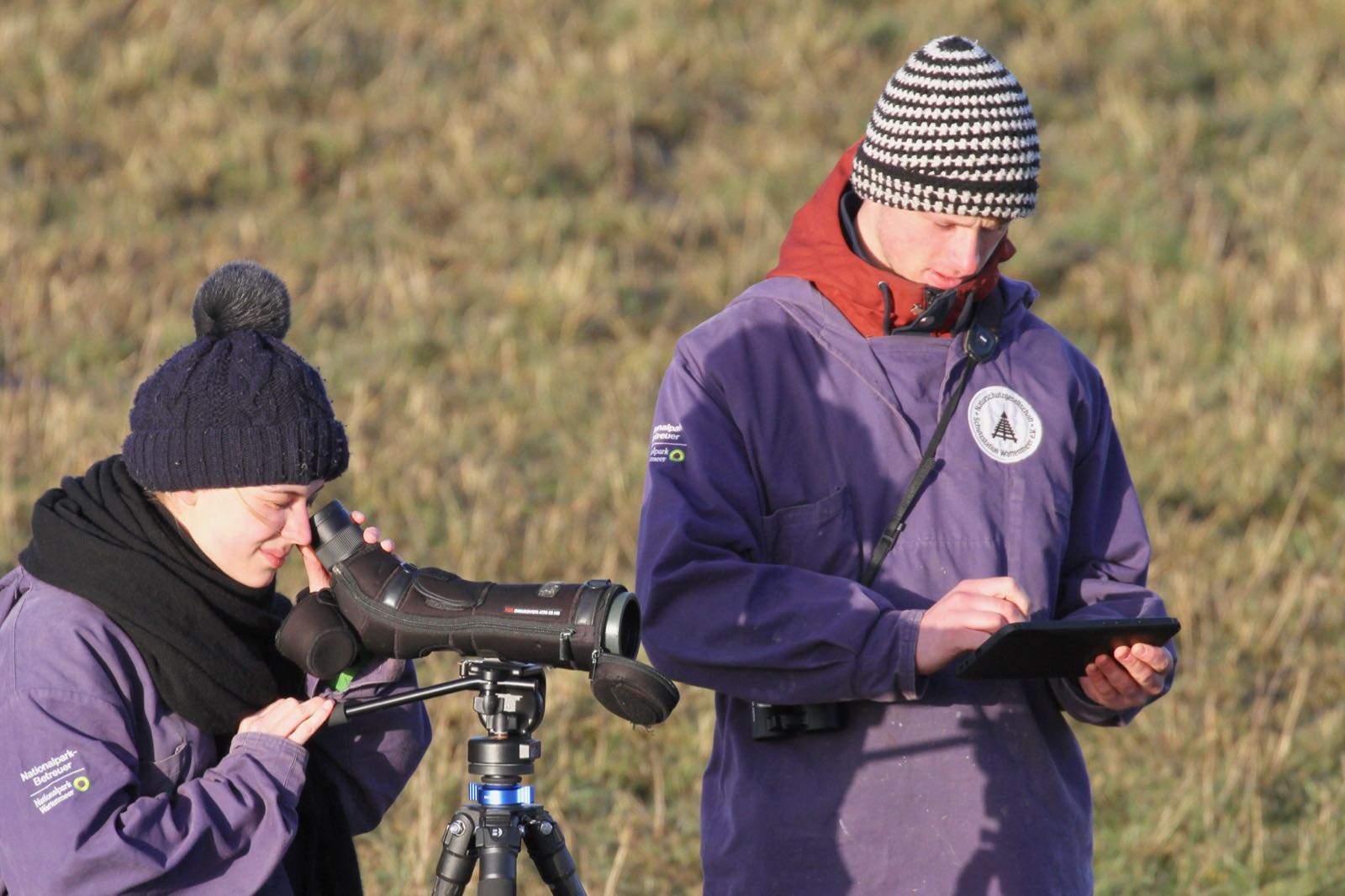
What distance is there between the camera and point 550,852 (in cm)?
260

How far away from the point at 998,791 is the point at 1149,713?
10.00 ft

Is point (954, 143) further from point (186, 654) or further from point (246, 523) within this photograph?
point (186, 654)

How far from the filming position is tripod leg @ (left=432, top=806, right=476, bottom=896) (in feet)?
8.28

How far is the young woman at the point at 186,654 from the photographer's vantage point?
2426mm

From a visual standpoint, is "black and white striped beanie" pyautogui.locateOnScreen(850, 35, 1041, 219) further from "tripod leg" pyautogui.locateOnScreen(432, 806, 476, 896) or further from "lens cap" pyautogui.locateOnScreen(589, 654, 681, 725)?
"tripod leg" pyautogui.locateOnScreen(432, 806, 476, 896)

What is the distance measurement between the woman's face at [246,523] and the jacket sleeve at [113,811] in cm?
27

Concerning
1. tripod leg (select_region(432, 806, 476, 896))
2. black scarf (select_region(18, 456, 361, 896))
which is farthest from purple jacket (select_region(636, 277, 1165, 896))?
black scarf (select_region(18, 456, 361, 896))

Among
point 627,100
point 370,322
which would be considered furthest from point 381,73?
point 370,322

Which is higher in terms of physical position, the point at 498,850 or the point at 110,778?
the point at 110,778

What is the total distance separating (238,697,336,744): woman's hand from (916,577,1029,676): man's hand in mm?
875

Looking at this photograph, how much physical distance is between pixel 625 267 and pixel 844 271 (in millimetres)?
6415

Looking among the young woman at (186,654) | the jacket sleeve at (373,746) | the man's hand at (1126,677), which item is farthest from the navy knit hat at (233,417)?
the man's hand at (1126,677)

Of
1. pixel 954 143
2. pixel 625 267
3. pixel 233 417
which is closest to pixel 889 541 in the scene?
pixel 954 143

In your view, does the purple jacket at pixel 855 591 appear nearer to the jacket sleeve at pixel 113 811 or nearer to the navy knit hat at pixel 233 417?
the navy knit hat at pixel 233 417
